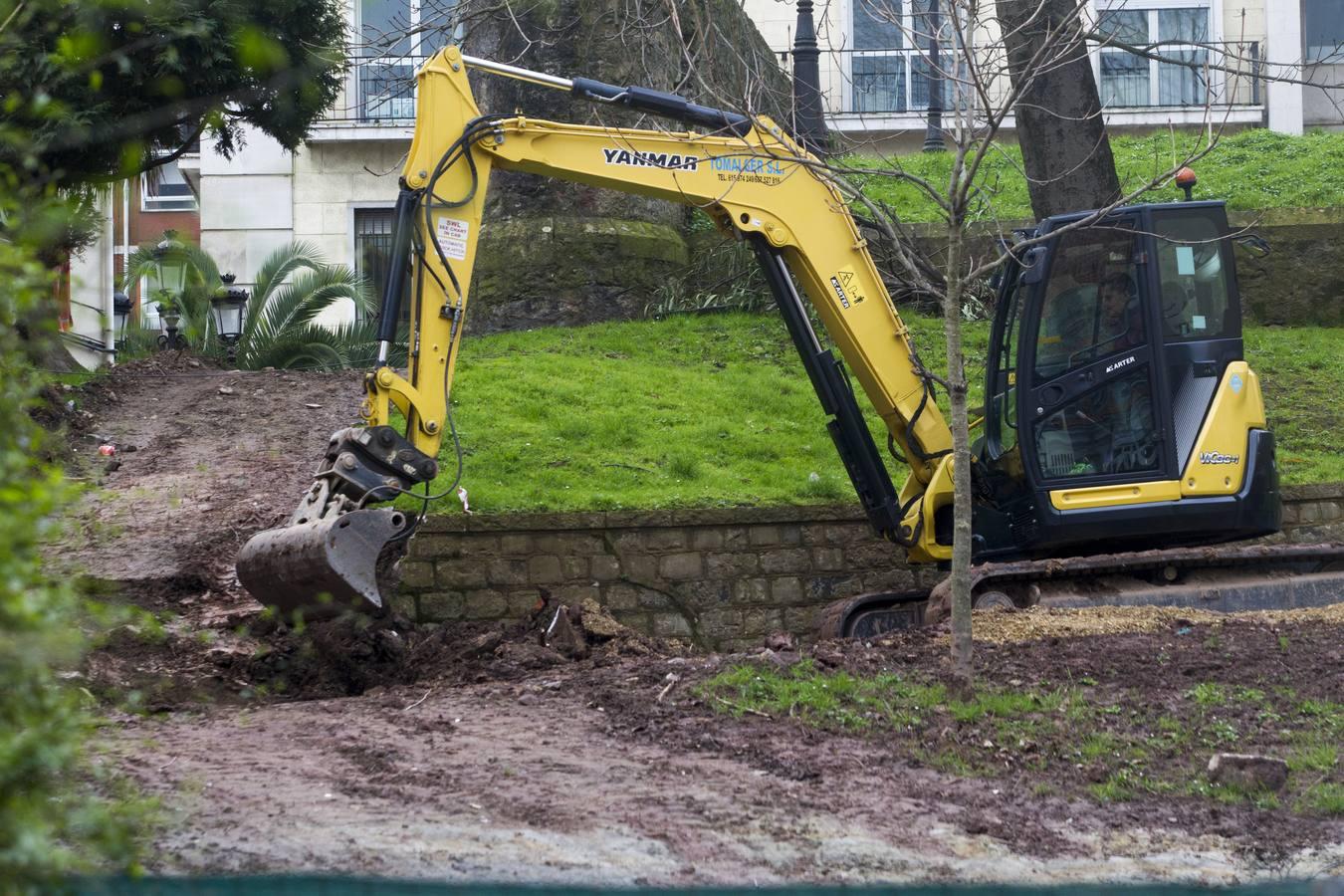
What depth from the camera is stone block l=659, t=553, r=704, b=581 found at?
10922 millimetres

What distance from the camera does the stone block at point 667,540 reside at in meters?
10.9

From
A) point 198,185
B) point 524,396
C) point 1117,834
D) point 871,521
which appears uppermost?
point 198,185

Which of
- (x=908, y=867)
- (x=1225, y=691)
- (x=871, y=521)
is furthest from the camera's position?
(x=871, y=521)

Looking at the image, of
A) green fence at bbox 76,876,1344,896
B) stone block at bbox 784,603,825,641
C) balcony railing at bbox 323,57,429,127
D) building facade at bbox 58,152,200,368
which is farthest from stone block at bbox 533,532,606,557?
balcony railing at bbox 323,57,429,127

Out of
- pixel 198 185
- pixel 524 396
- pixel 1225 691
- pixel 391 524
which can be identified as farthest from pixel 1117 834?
pixel 198 185

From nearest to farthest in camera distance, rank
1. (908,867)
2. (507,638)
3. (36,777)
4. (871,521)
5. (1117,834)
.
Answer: (36,777) → (908,867) → (1117,834) → (507,638) → (871,521)

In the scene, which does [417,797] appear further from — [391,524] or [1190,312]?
[1190,312]

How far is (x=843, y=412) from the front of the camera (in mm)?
10297

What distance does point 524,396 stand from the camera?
13.6 metres

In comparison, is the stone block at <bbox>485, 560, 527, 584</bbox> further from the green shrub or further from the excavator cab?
the green shrub

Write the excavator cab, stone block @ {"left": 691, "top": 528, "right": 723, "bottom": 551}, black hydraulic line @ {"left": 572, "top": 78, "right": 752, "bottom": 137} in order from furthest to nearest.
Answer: stone block @ {"left": 691, "top": 528, "right": 723, "bottom": 551} → the excavator cab → black hydraulic line @ {"left": 572, "top": 78, "right": 752, "bottom": 137}

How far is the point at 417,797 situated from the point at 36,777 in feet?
11.3

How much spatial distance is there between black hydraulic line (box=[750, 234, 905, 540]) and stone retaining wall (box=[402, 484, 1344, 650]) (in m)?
0.99

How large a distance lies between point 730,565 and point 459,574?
1.97 m
